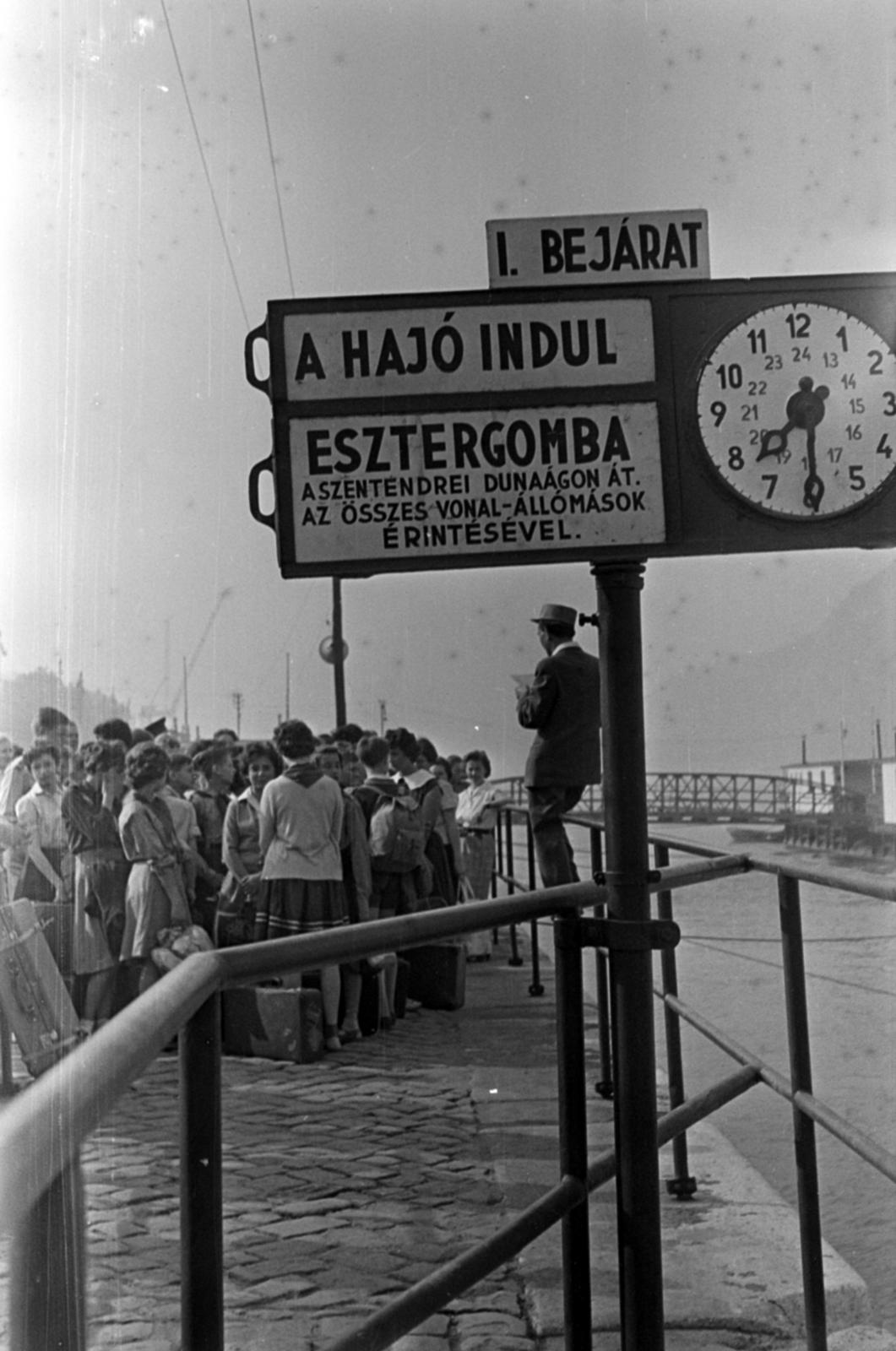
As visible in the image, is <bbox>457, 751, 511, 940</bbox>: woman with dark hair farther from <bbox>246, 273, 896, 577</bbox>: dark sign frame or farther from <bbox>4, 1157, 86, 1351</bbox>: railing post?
<bbox>4, 1157, 86, 1351</bbox>: railing post

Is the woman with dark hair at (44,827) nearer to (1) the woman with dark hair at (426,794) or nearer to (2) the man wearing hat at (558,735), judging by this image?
(1) the woman with dark hair at (426,794)

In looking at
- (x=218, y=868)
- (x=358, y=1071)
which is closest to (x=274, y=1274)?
(x=358, y=1071)

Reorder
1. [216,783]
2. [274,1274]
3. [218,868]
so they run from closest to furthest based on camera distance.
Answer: [274,1274], [218,868], [216,783]

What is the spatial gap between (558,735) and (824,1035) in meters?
1.76

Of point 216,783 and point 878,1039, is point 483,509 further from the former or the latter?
point 216,783

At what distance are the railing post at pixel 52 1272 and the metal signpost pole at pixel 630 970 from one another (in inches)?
57.4

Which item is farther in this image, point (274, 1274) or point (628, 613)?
point (274, 1274)

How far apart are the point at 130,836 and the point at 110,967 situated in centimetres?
54

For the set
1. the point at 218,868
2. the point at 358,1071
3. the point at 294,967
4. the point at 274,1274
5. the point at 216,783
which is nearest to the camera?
the point at 294,967

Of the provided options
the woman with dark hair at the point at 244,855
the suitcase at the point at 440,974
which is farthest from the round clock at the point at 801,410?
the suitcase at the point at 440,974

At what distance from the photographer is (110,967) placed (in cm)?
621

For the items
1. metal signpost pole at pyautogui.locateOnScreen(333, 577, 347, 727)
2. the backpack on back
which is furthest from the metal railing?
metal signpost pole at pyautogui.locateOnScreen(333, 577, 347, 727)

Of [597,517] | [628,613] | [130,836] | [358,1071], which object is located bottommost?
[358,1071]

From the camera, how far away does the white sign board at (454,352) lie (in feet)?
7.25
